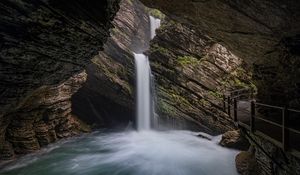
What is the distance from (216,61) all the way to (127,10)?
46.2 feet

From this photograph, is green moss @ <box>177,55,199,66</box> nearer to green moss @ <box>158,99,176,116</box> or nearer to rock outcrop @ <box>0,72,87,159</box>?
green moss @ <box>158,99,176,116</box>

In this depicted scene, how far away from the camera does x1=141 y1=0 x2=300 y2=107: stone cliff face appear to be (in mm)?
8422


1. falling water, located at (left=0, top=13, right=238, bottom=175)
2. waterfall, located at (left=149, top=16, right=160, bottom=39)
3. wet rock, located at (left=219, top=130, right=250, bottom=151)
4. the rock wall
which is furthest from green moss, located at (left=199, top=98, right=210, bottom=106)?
waterfall, located at (left=149, top=16, right=160, bottom=39)

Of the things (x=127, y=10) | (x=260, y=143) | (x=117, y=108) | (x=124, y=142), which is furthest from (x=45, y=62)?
(x=127, y=10)

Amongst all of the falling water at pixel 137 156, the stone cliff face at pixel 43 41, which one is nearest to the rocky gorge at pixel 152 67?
the stone cliff face at pixel 43 41

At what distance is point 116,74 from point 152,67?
12.4ft

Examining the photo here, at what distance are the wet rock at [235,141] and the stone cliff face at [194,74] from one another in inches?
71.5

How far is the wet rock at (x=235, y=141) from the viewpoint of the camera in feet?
55.2

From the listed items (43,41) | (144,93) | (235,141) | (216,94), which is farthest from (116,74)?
(43,41)

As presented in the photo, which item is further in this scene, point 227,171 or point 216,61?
point 216,61

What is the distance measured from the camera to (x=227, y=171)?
1370 centimetres

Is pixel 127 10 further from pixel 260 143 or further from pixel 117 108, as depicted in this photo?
pixel 260 143

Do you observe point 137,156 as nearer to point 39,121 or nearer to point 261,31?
point 39,121

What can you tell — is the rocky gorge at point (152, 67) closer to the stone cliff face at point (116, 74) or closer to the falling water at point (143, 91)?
the stone cliff face at point (116, 74)
